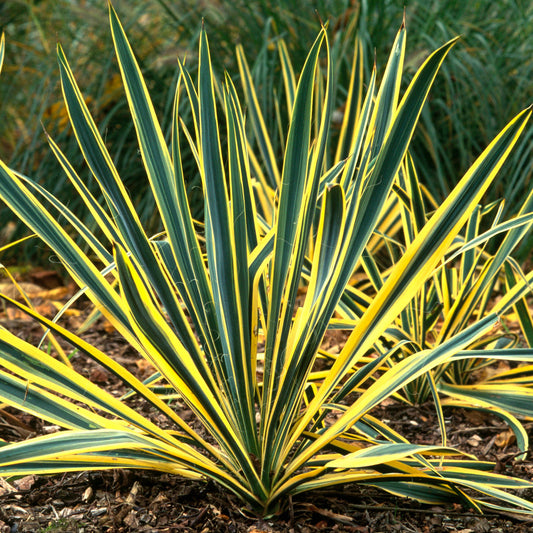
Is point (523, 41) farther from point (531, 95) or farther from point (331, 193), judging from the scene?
point (331, 193)

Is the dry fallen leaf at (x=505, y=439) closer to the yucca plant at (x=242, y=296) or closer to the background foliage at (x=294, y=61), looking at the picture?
the yucca plant at (x=242, y=296)

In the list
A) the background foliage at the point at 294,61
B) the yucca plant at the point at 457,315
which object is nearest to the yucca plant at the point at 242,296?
the yucca plant at the point at 457,315

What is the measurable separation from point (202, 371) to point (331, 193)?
0.34m

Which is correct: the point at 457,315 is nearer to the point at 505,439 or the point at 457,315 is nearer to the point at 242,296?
the point at 505,439

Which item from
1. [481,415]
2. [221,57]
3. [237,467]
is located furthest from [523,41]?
[237,467]

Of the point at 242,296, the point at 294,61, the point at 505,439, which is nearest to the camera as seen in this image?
the point at 242,296

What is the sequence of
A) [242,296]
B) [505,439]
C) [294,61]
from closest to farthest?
1. [242,296]
2. [505,439]
3. [294,61]

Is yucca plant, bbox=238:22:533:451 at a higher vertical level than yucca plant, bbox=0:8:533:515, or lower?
lower

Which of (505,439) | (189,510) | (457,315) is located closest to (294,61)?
(457,315)

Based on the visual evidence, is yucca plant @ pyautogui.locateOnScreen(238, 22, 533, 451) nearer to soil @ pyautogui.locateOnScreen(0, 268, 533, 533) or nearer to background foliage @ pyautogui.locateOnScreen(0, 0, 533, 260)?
soil @ pyautogui.locateOnScreen(0, 268, 533, 533)

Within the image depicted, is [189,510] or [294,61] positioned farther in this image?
[294,61]

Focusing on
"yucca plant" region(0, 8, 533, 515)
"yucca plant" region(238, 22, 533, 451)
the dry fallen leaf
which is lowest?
the dry fallen leaf

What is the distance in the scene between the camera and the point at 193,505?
108 centimetres

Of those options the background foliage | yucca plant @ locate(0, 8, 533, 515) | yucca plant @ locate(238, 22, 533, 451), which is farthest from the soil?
the background foliage
